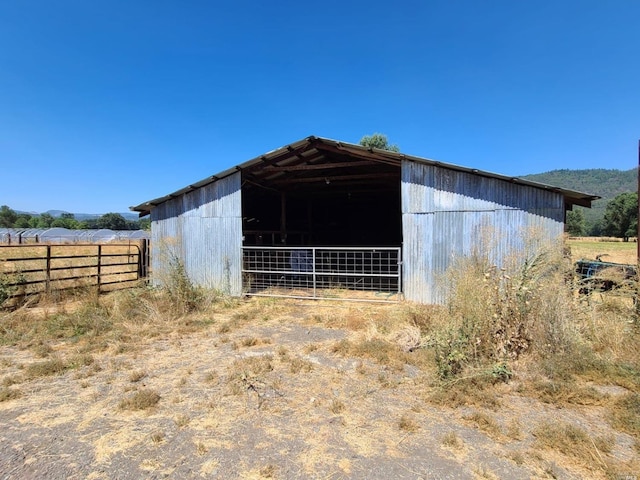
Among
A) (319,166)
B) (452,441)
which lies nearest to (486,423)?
(452,441)

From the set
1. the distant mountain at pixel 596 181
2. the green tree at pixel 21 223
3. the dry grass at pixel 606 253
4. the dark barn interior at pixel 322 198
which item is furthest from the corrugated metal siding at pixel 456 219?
the distant mountain at pixel 596 181

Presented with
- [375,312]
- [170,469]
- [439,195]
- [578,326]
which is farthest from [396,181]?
[170,469]

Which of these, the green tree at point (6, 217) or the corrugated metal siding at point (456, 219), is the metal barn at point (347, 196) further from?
the green tree at point (6, 217)

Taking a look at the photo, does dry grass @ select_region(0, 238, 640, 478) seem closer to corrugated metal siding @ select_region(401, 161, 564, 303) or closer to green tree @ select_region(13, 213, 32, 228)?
corrugated metal siding @ select_region(401, 161, 564, 303)

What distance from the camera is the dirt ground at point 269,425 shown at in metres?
2.57

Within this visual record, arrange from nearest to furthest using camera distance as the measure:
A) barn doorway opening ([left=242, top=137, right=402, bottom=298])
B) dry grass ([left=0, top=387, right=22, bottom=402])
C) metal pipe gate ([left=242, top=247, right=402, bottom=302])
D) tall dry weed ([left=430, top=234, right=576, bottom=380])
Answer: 1. dry grass ([left=0, top=387, right=22, bottom=402])
2. tall dry weed ([left=430, top=234, right=576, bottom=380])
3. metal pipe gate ([left=242, top=247, right=402, bottom=302])
4. barn doorway opening ([left=242, top=137, right=402, bottom=298])

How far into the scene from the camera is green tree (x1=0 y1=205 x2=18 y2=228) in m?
77.8

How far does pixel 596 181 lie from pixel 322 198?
501 ft

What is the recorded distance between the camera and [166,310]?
732 centimetres

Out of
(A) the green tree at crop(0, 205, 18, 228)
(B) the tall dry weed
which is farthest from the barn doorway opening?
(A) the green tree at crop(0, 205, 18, 228)

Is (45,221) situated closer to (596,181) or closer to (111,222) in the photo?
(111,222)

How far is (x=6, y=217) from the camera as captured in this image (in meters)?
78.6

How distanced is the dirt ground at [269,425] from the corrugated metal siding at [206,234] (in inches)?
197

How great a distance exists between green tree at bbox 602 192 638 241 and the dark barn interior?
6114 centimetres
